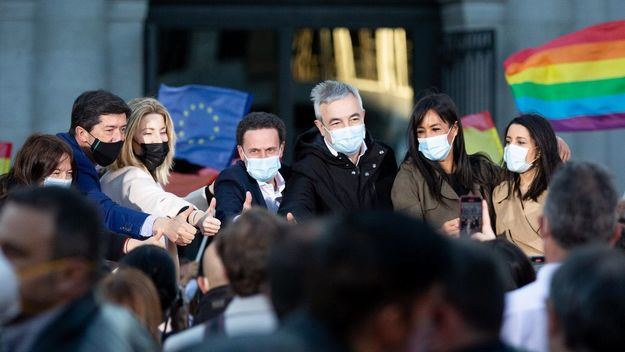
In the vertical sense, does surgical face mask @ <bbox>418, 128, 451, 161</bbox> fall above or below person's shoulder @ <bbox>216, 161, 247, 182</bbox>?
above

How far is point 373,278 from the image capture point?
128 inches

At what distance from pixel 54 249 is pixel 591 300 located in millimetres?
1356

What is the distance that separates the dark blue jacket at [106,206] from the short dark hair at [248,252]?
2775 millimetres

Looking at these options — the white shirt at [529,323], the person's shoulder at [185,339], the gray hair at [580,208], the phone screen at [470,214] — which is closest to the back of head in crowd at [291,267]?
the person's shoulder at [185,339]

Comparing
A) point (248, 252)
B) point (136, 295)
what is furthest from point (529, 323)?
point (136, 295)

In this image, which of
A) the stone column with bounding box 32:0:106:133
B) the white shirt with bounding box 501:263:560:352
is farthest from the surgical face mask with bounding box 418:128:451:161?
the stone column with bounding box 32:0:106:133

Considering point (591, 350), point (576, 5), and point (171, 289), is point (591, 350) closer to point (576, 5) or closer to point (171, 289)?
point (171, 289)

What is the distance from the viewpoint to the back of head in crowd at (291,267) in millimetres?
3504

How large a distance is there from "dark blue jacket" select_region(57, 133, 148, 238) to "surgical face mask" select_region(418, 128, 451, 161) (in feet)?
4.69

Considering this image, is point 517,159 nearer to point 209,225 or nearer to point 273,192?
point 273,192

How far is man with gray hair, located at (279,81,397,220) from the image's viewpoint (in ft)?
25.4

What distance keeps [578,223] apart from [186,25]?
28.9ft

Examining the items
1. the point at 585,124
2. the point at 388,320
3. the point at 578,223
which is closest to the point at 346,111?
the point at 585,124

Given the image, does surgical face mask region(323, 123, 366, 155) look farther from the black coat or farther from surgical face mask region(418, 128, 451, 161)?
surgical face mask region(418, 128, 451, 161)
